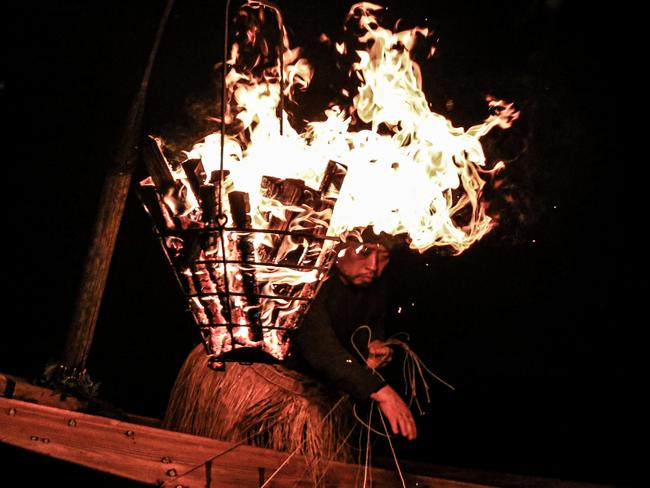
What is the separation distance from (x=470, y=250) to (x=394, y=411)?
1.87 meters

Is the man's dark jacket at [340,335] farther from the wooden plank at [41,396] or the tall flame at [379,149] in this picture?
the wooden plank at [41,396]

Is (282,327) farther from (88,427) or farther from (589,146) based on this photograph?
(589,146)

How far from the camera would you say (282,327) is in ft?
6.37

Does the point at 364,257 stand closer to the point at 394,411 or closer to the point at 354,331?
the point at 354,331

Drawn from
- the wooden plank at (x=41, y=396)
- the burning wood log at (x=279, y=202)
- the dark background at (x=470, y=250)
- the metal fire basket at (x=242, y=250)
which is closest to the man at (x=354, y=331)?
the metal fire basket at (x=242, y=250)

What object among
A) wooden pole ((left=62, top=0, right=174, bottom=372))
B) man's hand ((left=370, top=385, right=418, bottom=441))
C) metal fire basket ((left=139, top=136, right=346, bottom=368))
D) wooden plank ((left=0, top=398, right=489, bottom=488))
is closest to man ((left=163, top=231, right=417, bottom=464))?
man's hand ((left=370, top=385, right=418, bottom=441))

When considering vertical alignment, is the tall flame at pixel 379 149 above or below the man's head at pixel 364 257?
above

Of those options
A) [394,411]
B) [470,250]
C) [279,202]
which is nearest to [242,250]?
[279,202]

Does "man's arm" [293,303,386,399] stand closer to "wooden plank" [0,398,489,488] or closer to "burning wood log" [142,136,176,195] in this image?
"wooden plank" [0,398,489,488]

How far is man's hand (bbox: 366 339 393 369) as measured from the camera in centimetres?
285

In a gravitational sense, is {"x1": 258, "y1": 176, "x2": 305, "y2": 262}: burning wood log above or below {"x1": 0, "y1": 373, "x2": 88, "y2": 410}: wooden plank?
above

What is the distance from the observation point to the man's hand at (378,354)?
285cm

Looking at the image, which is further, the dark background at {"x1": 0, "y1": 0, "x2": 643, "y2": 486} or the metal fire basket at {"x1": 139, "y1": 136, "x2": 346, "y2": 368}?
the dark background at {"x1": 0, "y1": 0, "x2": 643, "y2": 486}

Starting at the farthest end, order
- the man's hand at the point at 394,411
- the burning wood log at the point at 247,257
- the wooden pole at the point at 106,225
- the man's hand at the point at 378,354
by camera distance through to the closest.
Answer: the wooden pole at the point at 106,225
the man's hand at the point at 378,354
the man's hand at the point at 394,411
the burning wood log at the point at 247,257
